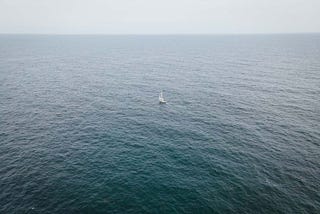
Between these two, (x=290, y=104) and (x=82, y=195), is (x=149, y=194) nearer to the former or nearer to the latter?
(x=82, y=195)

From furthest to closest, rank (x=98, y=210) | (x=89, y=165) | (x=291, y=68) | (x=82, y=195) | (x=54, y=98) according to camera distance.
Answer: (x=291, y=68), (x=54, y=98), (x=89, y=165), (x=82, y=195), (x=98, y=210)

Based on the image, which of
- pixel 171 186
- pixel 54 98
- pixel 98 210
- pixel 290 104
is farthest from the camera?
pixel 54 98

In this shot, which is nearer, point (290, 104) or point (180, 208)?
point (180, 208)

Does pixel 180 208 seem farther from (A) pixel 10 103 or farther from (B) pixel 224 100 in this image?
(A) pixel 10 103

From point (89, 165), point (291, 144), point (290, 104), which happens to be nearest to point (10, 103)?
point (89, 165)

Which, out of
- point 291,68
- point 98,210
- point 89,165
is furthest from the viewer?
point 291,68

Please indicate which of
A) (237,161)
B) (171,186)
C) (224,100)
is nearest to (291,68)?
(224,100)
